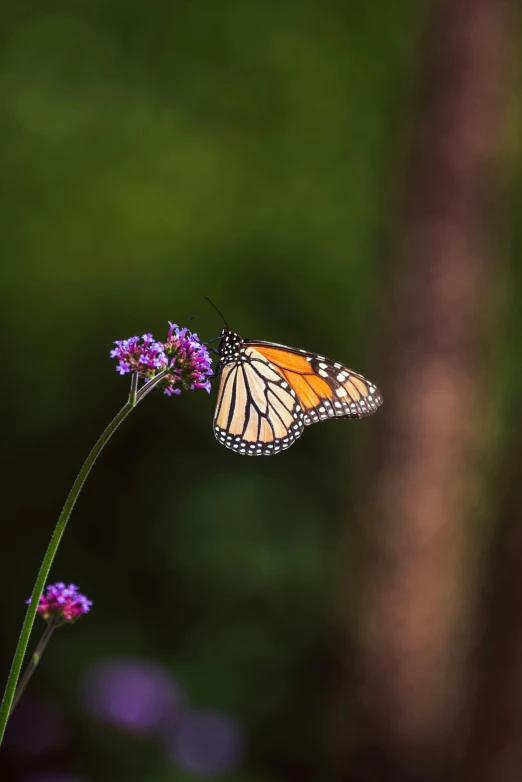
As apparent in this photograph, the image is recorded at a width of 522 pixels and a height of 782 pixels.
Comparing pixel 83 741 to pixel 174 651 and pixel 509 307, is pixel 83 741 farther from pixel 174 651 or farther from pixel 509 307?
pixel 509 307

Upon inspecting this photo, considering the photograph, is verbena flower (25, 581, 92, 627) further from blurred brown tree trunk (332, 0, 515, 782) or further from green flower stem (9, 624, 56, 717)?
blurred brown tree trunk (332, 0, 515, 782)

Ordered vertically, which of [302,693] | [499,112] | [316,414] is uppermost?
[499,112]

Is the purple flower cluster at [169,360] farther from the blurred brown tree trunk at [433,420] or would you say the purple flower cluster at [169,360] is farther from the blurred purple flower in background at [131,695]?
the blurred brown tree trunk at [433,420]

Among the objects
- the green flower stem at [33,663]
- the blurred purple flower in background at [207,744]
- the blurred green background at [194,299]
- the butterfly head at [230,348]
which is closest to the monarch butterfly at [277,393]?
the butterfly head at [230,348]

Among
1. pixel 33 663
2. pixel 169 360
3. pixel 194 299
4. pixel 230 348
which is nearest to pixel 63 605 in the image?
pixel 33 663

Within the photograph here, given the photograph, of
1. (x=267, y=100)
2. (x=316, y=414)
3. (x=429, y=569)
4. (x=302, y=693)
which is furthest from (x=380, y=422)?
(x=316, y=414)

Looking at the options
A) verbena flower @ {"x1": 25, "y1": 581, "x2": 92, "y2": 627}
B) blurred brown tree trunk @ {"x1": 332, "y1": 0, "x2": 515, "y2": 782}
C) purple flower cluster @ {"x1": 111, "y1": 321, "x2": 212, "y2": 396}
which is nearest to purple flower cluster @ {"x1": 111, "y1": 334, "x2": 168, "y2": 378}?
purple flower cluster @ {"x1": 111, "y1": 321, "x2": 212, "y2": 396}
